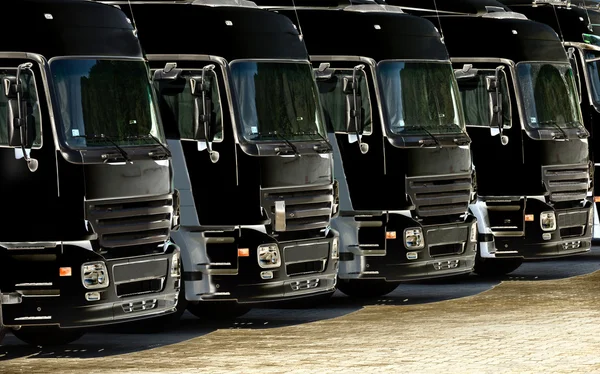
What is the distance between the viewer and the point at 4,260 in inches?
607

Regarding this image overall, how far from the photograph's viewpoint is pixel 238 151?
706 inches

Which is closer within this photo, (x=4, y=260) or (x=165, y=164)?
(x=4, y=260)

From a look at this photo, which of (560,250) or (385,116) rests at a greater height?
(385,116)

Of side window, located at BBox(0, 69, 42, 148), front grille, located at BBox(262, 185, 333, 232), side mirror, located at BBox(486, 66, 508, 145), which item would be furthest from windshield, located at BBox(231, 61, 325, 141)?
side mirror, located at BBox(486, 66, 508, 145)

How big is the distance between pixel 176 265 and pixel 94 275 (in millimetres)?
1222

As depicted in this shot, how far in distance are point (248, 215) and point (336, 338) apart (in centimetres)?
158

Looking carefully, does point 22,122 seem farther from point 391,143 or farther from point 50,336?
point 391,143

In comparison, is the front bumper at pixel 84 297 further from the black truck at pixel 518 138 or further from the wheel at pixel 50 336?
the black truck at pixel 518 138

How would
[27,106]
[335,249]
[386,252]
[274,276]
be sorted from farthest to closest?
[386,252], [335,249], [274,276], [27,106]

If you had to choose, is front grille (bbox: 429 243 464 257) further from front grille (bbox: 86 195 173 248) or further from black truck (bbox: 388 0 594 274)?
front grille (bbox: 86 195 173 248)

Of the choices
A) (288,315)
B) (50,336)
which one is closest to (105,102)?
(50,336)

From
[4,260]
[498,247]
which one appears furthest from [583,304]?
[4,260]

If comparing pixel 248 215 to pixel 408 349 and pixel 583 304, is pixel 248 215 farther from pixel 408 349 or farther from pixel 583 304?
pixel 583 304

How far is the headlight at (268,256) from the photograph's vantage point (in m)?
18.0
